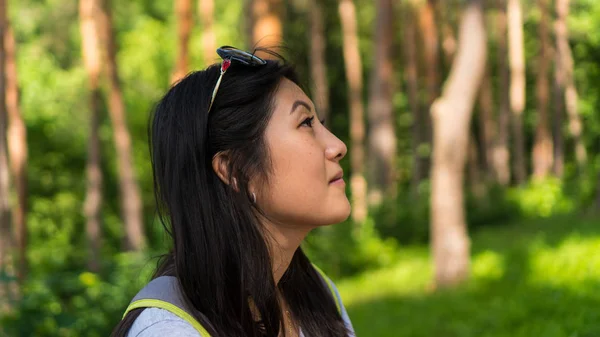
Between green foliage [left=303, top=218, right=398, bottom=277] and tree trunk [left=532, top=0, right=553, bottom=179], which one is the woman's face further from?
tree trunk [left=532, top=0, right=553, bottom=179]

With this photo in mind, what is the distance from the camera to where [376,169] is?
1955 cm

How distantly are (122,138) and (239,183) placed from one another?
1832 centimetres

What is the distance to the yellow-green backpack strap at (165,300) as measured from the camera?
1700 mm

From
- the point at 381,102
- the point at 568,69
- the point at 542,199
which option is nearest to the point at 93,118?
the point at 381,102

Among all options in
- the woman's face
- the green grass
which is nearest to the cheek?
the woman's face

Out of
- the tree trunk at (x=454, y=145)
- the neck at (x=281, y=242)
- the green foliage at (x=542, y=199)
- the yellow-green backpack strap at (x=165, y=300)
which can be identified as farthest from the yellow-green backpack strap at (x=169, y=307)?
the green foliage at (x=542, y=199)

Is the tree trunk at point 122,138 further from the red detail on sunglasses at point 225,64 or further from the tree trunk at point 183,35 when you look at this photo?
the red detail on sunglasses at point 225,64

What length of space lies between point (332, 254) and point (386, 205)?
3.23 meters

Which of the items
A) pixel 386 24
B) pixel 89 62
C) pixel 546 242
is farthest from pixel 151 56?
pixel 546 242

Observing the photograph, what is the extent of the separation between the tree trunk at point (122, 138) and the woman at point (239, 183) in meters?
17.1

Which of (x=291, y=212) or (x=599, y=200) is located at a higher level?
(x=291, y=212)

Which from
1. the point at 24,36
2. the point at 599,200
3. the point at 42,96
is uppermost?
the point at 24,36

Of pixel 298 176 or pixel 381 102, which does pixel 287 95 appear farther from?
pixel 381 102

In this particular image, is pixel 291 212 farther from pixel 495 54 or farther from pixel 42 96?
pixel 495 54
